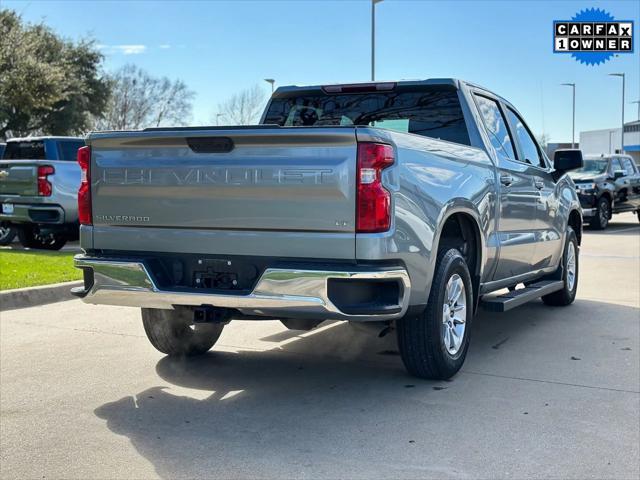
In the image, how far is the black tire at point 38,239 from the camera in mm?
13180

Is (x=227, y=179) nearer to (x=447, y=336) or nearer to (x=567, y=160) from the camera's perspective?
(x=447, y=336)

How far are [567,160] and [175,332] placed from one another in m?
4.04

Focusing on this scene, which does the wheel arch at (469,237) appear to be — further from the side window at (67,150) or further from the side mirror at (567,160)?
the side window at (67,150)

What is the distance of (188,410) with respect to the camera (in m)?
4.50

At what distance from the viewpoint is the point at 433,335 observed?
4801 mm

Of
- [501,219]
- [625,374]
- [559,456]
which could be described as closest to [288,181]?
[559,456]

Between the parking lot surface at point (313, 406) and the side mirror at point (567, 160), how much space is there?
1492mm

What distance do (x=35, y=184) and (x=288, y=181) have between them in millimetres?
8934

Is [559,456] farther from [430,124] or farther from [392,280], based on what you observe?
[430,124]

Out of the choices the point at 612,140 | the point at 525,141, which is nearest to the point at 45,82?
the point at 525,141

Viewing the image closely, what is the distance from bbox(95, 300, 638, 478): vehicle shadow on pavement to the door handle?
1315mm

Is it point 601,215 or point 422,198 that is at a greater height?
point 422,198

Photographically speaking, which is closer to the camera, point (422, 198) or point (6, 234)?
point (422, 198)

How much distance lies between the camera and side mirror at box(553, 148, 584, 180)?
7.20 m
